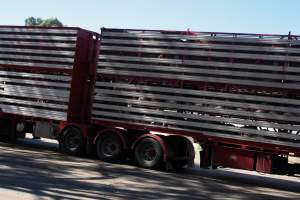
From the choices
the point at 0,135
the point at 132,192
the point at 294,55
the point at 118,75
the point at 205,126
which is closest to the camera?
the point at 132,192

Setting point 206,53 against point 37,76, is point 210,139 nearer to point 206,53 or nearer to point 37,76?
point 206,53

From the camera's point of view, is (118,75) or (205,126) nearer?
(205,126)

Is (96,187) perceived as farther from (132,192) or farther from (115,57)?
(115,57)

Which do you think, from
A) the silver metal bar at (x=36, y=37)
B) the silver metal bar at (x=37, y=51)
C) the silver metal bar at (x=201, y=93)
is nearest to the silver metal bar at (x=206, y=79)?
the silver metal bar at (x=201, y=93)

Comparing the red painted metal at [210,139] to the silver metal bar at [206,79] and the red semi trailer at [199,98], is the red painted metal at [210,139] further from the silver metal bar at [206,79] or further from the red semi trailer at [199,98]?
the silver metal bar at [206,79]

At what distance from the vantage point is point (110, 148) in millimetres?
15438

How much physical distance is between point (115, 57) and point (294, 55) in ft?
16.8

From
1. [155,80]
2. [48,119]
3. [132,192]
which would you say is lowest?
[132,192]

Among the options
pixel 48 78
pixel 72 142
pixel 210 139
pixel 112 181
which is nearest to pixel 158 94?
pixel 210 139

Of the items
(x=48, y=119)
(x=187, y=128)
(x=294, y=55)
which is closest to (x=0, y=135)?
(x=48, y=119)

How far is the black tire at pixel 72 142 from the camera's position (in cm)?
1594

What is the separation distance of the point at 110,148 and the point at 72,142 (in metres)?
1.42

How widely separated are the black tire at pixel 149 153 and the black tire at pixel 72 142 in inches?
77.3

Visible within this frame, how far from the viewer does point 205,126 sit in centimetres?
1388
